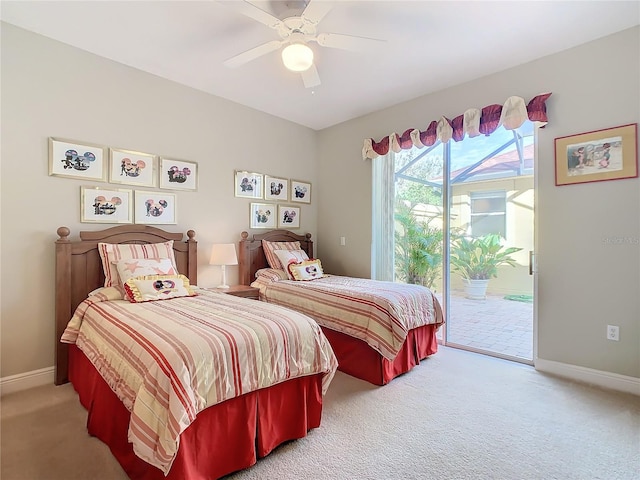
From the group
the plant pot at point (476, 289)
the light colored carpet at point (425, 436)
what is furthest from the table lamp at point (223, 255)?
the plant pot at point (476, 289)

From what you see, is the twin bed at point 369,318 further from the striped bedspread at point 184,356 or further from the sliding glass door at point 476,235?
the striped bedspread at point 184,356

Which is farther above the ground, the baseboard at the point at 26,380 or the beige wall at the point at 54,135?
the beige wall at the point at 54,135

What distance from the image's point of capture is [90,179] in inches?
112

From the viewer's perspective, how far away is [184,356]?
4.75 feet

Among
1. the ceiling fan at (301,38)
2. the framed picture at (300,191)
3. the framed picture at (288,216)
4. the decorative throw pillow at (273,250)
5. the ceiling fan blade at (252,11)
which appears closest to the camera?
the ceiling fan blade at (252,11)

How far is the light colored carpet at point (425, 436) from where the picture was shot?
166 cm

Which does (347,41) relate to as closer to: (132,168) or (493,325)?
(132,168)

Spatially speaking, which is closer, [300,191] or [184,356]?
[184,356]

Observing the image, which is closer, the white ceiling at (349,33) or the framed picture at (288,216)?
the white ceiling at (349,33)

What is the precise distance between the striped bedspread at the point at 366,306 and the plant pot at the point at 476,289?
2.07 feet

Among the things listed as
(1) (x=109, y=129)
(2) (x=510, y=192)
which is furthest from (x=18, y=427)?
(2) (x=510, y=192)

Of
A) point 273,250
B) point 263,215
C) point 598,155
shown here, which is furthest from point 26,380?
point 598,155

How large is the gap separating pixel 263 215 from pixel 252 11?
8.21 ft

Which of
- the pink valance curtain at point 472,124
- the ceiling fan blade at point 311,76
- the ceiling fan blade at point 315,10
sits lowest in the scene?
the pink valance curtain at point 472,124
